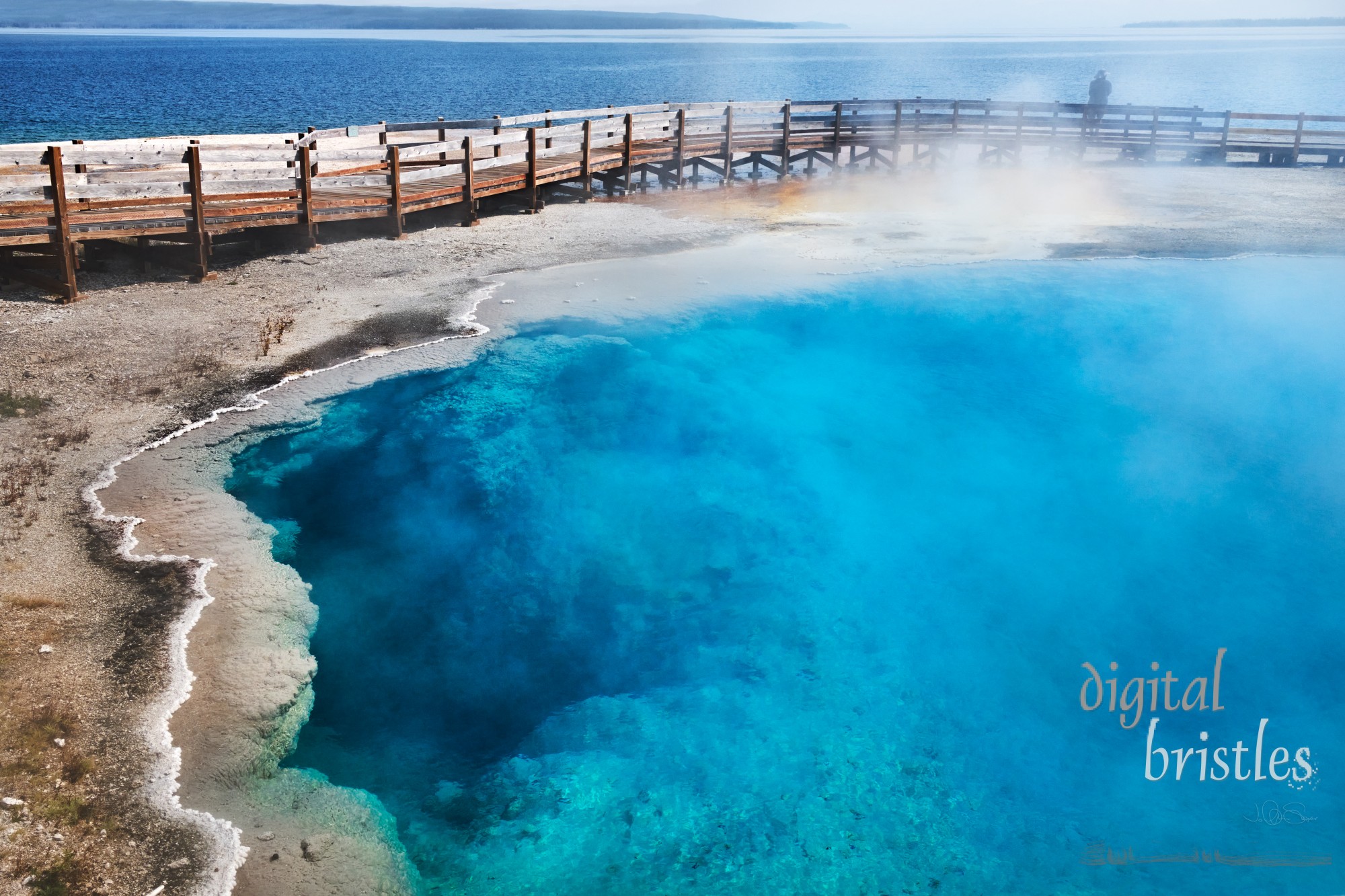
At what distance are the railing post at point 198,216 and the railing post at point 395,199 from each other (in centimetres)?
298

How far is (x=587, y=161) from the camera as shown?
21.2 metres

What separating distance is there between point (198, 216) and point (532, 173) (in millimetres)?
7266

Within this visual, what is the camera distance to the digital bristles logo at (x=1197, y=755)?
6145 millimetres

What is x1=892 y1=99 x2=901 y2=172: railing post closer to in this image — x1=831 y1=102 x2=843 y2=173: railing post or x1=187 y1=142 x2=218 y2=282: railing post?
x1=831 y1=102 x2=843 y2=173: railing post

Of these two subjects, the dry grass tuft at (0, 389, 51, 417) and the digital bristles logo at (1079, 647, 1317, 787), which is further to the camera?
the dry grass tuft at (0, 389, 51, 417)

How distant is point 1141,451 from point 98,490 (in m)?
10.5

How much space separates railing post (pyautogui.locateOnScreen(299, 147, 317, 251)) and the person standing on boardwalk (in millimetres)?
23061

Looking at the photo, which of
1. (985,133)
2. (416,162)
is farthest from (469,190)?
(985,133)

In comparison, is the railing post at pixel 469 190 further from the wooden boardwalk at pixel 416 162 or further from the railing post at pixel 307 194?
the railing post at pixel 307 194

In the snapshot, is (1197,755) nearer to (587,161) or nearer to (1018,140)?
(587,161)

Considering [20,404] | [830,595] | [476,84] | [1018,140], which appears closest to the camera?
[830,595]

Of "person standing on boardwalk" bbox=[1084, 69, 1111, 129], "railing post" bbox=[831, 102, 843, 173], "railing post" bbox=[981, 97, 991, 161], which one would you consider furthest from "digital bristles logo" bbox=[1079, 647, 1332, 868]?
"person standing on boardwalk" bbox=[1084, 69, 1111, 129]

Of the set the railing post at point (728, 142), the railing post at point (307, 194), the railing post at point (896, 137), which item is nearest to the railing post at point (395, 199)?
the railing post at point (307, 194)

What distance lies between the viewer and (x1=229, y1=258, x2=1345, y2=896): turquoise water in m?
6.16
